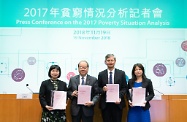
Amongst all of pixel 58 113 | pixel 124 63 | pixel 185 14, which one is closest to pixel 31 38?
pixel 124 63

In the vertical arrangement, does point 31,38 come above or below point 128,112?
above

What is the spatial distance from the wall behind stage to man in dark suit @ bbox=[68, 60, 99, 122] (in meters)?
1.62

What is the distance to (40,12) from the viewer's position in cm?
476

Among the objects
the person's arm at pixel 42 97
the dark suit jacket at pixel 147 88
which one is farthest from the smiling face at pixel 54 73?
the dark suit jacket at pixel 147 88

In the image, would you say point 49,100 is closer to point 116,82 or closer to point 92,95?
point 92,95

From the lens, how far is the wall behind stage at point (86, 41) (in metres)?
4.71

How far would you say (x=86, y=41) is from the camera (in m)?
4.72

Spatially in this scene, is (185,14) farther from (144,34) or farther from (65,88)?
(65,88)

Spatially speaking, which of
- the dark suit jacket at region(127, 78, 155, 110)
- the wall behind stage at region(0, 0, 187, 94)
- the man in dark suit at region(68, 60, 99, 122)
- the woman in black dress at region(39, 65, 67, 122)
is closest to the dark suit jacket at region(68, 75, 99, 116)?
the man in dark suit at region(68, 60, 99, 122)

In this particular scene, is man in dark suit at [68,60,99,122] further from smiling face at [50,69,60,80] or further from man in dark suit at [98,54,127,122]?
smiling face at [50,69,60,80]

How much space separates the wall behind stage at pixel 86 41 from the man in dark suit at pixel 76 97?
1.62 meters

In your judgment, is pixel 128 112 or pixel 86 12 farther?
pixel 86 12

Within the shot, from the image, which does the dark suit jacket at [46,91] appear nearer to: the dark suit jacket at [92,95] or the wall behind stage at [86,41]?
the dark suit jacket at [92,95]

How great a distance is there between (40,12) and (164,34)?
7.93ft
